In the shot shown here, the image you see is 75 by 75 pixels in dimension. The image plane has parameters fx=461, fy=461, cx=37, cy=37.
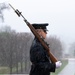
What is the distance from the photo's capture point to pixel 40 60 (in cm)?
507

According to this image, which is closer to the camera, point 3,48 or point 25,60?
point 3,48

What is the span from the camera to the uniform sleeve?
505 centimetres

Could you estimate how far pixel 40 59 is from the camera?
5.07 metres

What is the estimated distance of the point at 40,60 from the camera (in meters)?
5.07

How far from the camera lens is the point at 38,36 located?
5137mm

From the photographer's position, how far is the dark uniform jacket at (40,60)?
5.05 meters

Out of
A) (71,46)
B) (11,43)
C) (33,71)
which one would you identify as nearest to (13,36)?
(11,43)

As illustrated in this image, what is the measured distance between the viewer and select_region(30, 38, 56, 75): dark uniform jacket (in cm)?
505

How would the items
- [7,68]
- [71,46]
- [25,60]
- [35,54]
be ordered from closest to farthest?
[35,54]
[7,68]
[25,60]
[71,46]

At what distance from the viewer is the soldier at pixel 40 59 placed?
5055 mm

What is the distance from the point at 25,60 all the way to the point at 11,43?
2726 millimetres

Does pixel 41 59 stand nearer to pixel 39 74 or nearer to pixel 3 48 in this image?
pixel 39 74

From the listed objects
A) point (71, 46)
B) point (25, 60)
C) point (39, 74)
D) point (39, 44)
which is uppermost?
point (39, 44)

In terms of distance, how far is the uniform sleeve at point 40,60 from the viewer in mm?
5047
